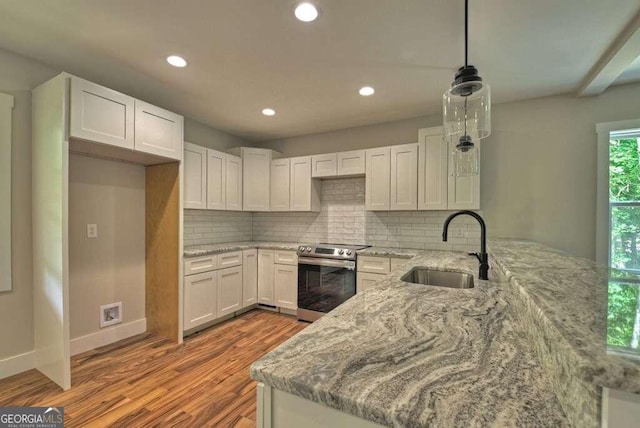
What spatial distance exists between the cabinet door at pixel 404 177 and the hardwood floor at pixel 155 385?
2.07 meters

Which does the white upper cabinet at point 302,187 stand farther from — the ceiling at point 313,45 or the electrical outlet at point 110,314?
the electrical outlet at point 110,314

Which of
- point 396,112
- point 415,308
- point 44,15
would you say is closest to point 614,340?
point 415,308

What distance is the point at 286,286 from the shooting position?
3719 millimetres

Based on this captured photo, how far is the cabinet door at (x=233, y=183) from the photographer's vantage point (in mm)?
3826

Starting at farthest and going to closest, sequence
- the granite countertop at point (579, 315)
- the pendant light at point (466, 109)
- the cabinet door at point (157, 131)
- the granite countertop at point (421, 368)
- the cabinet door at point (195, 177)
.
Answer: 1. the cabinet door at point (195, 177)
2. the cabinet door at point (157, 131)
3. the pendant light at point (466, 109)
4. the granite countertop at point (421, 368)
5. the granite countertop at point (579, 315)

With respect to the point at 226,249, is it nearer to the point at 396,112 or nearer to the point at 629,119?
the point at 396,112

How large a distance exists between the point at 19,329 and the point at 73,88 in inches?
77.7

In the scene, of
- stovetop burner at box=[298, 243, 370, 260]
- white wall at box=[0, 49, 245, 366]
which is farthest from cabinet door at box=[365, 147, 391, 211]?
white wall at box=[0, 49, 245, 366]

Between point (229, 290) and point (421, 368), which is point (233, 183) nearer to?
point (229, 290)

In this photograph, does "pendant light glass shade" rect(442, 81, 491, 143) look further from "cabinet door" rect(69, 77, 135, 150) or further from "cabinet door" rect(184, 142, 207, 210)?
"cabinet door" rect(184, 142, 207, 210)

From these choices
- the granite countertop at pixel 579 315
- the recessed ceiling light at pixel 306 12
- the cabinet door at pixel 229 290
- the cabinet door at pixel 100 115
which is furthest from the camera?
the cabinet door at pixel 229 290

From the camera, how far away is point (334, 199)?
4059mm

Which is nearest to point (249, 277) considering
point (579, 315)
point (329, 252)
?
point (329, 252)

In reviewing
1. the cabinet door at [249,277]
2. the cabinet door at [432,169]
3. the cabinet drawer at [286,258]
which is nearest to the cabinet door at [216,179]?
the cabinet door at [249,277]
